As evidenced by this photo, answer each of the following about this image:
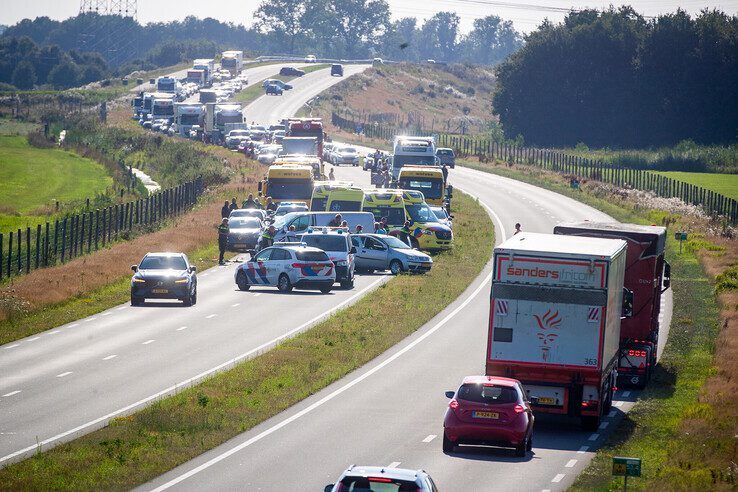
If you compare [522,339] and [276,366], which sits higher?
[522,339]

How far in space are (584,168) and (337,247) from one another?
6976 centimetres

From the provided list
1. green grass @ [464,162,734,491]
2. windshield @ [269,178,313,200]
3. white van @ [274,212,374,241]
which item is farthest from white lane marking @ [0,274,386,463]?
windshield @ [269,178,313,200]

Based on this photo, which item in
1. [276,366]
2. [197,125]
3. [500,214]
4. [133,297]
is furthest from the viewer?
[197,125]

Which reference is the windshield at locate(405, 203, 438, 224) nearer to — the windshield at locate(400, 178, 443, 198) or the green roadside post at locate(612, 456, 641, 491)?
the windshield at locate(400, 178, 443, 198)

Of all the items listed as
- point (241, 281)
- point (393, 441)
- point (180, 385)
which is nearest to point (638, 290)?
point (393, 441)

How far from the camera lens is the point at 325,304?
4441 cm

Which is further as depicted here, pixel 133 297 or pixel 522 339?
pixel 133 297

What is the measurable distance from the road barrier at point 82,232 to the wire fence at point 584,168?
32.5 m

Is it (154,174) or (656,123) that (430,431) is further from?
(656,123)

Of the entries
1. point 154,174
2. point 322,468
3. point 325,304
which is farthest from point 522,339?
point 154,174

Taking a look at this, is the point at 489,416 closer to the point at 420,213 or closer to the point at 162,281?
the point at 162,281

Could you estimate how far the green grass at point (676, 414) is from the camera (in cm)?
2122

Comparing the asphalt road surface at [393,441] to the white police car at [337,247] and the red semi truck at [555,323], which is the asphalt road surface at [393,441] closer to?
the red semi truck at [555,323]

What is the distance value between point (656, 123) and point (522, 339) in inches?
4789
